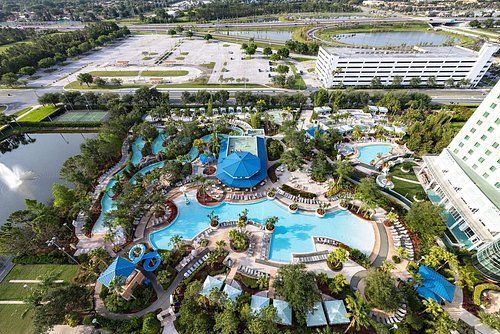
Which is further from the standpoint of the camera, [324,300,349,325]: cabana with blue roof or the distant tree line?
the distant tree line

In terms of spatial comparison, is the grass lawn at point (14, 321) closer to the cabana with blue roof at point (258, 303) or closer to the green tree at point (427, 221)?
the cabana with blue roof at point (258, 303)

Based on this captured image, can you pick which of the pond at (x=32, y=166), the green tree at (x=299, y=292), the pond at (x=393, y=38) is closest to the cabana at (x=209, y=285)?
the green tree at (x=299, y=292)

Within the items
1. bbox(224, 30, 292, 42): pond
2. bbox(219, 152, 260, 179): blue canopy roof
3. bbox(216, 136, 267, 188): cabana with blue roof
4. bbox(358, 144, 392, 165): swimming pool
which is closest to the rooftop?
bbox(358, 144, 392, 165): swimming pool

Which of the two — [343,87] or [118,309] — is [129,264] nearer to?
[118,309]

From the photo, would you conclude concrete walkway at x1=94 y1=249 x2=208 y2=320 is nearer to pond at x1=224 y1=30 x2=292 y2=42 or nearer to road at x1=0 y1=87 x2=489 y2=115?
road at x1=0 y1=87 x2=489 y2=115

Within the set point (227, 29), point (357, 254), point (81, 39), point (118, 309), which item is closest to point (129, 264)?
point (118, 309)

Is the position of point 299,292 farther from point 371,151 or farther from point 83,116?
point 83,116

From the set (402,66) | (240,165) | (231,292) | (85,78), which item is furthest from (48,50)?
(402,66)
